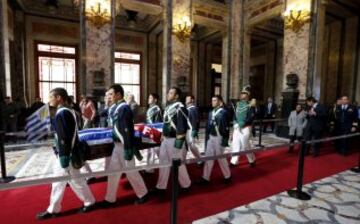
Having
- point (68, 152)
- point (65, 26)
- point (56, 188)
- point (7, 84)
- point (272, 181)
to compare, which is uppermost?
point (65, 26)

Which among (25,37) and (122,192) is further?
(25,37)

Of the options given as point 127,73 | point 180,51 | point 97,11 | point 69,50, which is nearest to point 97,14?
point 97,11

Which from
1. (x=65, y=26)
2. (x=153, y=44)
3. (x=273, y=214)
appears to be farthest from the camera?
(x=153, y=44)

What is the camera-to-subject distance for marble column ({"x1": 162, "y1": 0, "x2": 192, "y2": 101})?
9.91m

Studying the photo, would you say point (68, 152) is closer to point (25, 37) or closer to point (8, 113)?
point (8, 113)

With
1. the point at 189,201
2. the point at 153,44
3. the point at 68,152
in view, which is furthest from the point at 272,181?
the point at 153,44

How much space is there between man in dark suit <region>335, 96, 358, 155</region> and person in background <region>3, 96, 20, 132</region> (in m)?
10.2

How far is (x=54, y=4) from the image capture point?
932cm

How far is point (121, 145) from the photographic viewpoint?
3.29 metres

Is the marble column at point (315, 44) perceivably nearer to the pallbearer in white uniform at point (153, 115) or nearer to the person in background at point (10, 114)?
the pallbearer in white uniform at point (153, 115)

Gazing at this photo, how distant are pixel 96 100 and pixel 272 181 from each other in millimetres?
6783

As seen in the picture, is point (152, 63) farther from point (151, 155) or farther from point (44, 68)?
point (151, 155)

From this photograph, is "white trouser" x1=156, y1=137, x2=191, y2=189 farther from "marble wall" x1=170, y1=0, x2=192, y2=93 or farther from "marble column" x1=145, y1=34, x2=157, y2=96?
"marble column" x1=145, y1=34, x2=157, y2=96

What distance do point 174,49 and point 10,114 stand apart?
21.4 ft
